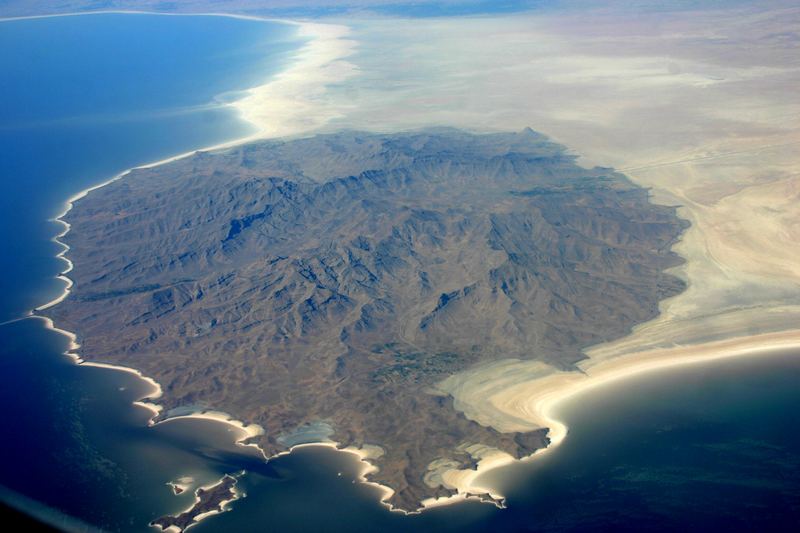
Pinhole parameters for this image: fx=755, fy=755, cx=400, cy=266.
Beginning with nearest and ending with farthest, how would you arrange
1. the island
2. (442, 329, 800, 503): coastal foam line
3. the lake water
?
the lake water
the island
(442, 329, 800, 503): coastal foam line

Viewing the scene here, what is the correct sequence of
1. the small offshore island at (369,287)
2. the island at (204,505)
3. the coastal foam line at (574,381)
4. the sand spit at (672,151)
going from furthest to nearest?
the sand spit at (672,151) < the small offshore island at (369,287) < the coastal foam line at (574,381) < the island at (204,505)

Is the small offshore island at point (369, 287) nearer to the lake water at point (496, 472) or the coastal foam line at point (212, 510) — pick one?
the lake water at point (496, 472)

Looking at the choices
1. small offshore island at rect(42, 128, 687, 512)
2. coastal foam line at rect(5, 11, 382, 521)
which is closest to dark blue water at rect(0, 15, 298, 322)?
coastal foam line at rect(5, 11, 382, 521)

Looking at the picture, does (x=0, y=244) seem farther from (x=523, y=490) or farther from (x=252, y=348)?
(x=523, y=490)

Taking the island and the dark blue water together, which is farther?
the dark blue water

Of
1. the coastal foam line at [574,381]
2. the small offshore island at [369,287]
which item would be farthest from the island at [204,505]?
the coastal foam line at [574,381]

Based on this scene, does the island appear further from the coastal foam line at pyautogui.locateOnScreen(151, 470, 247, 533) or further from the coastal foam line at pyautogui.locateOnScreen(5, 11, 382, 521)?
the coastal foam line at pyautogui.locateOnScreen(5, 11, 382, 521)

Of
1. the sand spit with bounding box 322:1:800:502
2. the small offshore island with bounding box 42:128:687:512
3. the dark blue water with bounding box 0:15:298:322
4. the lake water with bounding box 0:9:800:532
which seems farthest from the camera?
the dark blue water with bounding box 0:15:298:322

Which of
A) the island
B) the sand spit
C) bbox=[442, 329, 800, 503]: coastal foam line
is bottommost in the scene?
the island

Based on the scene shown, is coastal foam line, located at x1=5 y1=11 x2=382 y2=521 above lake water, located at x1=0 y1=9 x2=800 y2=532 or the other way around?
above

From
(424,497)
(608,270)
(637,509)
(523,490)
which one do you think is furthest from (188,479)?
(608,270)
